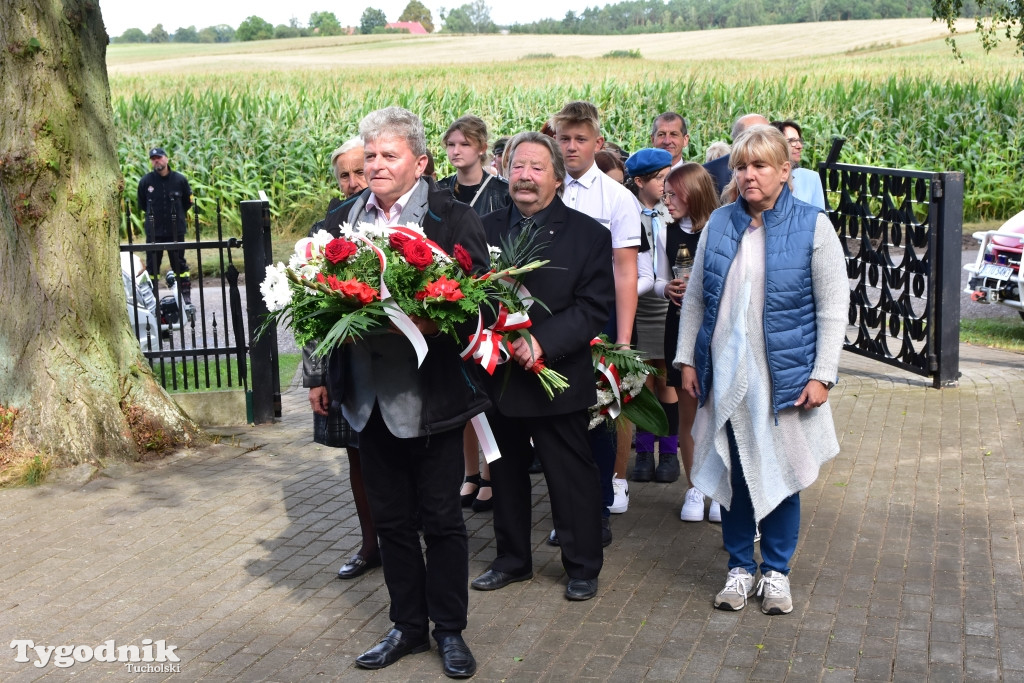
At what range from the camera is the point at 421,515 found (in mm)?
4434

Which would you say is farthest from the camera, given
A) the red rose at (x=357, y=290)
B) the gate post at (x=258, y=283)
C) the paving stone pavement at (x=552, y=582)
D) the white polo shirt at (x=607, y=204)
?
the gate post at (x=258, y=283)

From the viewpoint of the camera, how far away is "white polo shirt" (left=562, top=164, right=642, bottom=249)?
18.8 ft

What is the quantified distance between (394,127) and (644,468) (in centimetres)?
348

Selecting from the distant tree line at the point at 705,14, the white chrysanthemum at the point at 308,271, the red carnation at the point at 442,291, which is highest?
the distant tree line at the point at 705,14

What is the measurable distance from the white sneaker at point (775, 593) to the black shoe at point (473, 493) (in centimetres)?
214

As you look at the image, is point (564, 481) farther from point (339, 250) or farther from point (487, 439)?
point (339, 250)

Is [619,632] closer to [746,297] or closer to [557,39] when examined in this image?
[746,297]

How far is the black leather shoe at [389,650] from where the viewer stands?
14.5 ft

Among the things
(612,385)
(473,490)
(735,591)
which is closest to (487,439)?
(612,385)

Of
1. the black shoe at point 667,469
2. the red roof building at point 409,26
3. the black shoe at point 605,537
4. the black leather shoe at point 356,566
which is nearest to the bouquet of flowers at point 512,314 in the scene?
the black shoe at point 605,537

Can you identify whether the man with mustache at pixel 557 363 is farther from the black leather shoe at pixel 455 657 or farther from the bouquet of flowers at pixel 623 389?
the black leather shoe at pixel 455 657

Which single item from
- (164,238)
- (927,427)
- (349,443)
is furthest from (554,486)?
(164,238)

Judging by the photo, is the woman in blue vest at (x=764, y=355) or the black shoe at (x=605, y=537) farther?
the black shoe at (x=605, y=537)

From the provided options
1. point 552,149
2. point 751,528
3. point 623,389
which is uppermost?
point 552,149
